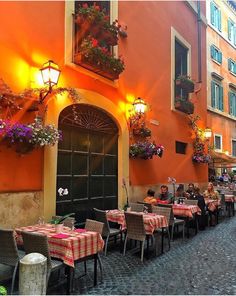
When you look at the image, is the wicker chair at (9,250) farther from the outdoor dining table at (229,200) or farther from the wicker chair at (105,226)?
the outdoor dining table at (229,200)

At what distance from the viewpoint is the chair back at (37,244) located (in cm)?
446

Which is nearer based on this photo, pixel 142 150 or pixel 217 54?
pixel 142 150

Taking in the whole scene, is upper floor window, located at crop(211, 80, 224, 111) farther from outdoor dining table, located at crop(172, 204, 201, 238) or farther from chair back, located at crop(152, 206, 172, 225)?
chair back, located at crop(152, 206, 172, 225)

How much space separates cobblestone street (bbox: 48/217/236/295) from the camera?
192 inches

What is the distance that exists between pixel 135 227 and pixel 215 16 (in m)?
18.3

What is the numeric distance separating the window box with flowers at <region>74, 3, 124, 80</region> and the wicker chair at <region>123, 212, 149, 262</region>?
413 cm

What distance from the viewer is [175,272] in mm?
5699

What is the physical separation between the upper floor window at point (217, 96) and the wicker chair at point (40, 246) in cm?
1708

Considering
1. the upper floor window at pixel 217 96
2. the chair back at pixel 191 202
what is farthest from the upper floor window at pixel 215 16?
the chair back at pixel 191 202

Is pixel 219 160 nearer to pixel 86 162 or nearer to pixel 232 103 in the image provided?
pixel 232 103

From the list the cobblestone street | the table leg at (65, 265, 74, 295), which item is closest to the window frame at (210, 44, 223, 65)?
the cobblestone street

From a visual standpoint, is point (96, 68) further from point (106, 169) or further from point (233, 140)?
point (233, 140)

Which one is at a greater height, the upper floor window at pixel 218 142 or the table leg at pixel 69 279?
the upper floor window at pixel 218 142

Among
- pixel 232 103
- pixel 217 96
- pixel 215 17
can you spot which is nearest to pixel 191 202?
pixel 217 96
